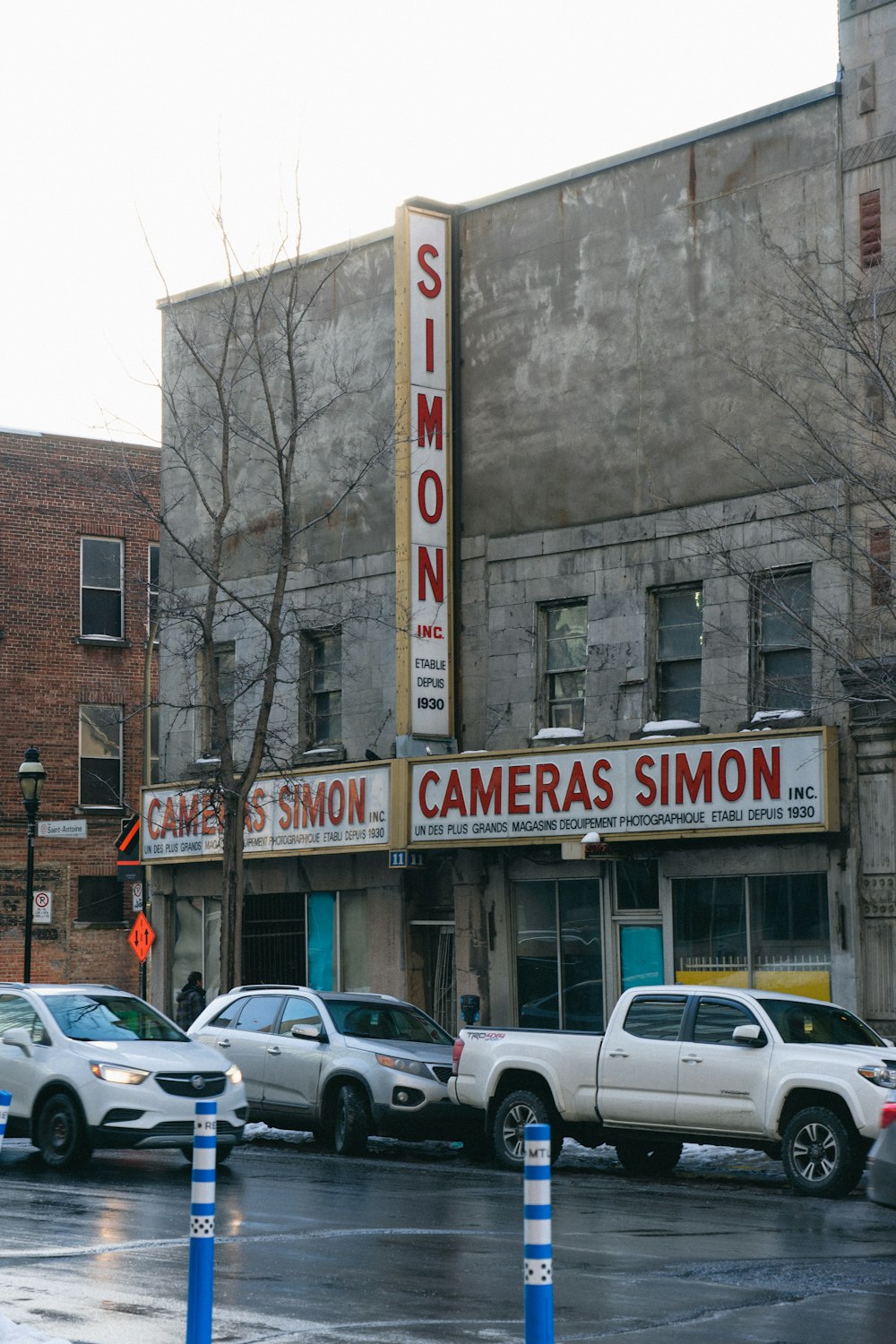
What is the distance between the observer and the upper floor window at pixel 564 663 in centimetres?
2567

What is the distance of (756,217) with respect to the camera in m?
23.9

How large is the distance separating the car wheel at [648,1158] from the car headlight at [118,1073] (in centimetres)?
446

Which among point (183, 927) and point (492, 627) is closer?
point (492, 627)

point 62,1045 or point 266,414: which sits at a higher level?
point 266,414

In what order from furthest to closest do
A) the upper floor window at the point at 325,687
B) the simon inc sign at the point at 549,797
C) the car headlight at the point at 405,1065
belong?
the upper floor window at the point at 325,687, the simon inc sign at the point at 549,797, the car headlight at the point at 405,1065

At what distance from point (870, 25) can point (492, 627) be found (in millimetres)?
8953

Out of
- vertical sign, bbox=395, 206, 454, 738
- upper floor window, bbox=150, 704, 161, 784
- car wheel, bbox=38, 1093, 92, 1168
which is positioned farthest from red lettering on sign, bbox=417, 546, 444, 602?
upper floor window, bbox=150, 704, 161, 784

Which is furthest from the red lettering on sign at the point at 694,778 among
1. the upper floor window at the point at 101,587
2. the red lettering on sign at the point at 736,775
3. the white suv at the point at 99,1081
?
the upper floor window at the point at 101,587

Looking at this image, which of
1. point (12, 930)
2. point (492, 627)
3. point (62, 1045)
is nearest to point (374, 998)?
point (62, 1045)

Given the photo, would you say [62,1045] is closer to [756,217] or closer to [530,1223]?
[530,1223]

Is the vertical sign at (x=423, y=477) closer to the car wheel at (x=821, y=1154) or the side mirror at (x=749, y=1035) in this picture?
the side mirror at (x=749, y=1035)

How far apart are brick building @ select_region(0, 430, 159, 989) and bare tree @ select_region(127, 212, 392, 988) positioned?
34.0 ft

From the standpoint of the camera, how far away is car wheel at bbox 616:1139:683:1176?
59.4 ft

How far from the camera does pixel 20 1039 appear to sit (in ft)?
58.0
